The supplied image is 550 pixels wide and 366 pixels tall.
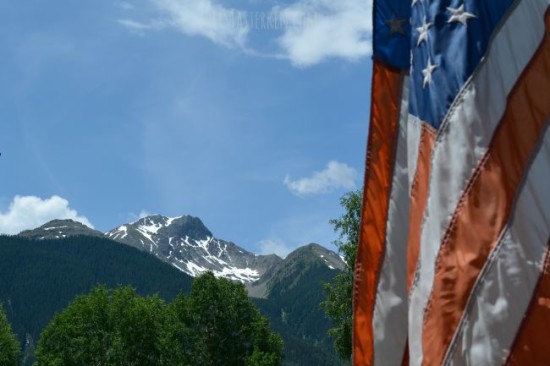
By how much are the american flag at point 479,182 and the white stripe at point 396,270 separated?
0.93 ft

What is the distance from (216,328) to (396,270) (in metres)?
47.8

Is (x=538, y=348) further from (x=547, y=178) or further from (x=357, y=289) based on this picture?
(x=357, y=289)

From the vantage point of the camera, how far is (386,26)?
6680mm

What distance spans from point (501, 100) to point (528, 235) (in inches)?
39.6

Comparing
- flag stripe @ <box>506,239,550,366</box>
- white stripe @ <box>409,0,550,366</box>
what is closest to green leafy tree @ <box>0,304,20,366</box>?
white stripe @ <box>409,0,550,366</box>

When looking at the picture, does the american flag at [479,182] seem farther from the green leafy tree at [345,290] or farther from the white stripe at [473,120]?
the green leafy tree at [345,290]

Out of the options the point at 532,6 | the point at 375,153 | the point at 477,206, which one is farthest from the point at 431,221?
the point at 532,6

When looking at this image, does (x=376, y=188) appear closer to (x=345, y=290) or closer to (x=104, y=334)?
(x=345, y=290)

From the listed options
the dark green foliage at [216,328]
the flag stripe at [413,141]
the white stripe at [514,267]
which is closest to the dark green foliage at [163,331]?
the dark green foliage at [216,328]

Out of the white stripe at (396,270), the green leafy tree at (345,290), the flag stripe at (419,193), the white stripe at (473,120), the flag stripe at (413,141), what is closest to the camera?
the white stripe at (473,120)

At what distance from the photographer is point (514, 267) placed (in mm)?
4973

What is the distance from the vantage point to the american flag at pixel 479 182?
16.2ft

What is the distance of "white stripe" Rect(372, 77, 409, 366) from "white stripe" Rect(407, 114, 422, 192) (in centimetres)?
35

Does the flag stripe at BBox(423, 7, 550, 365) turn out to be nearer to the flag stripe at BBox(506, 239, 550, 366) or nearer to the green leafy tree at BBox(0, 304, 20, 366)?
the flag stripe at BBox(506, 239, 550, 366)
